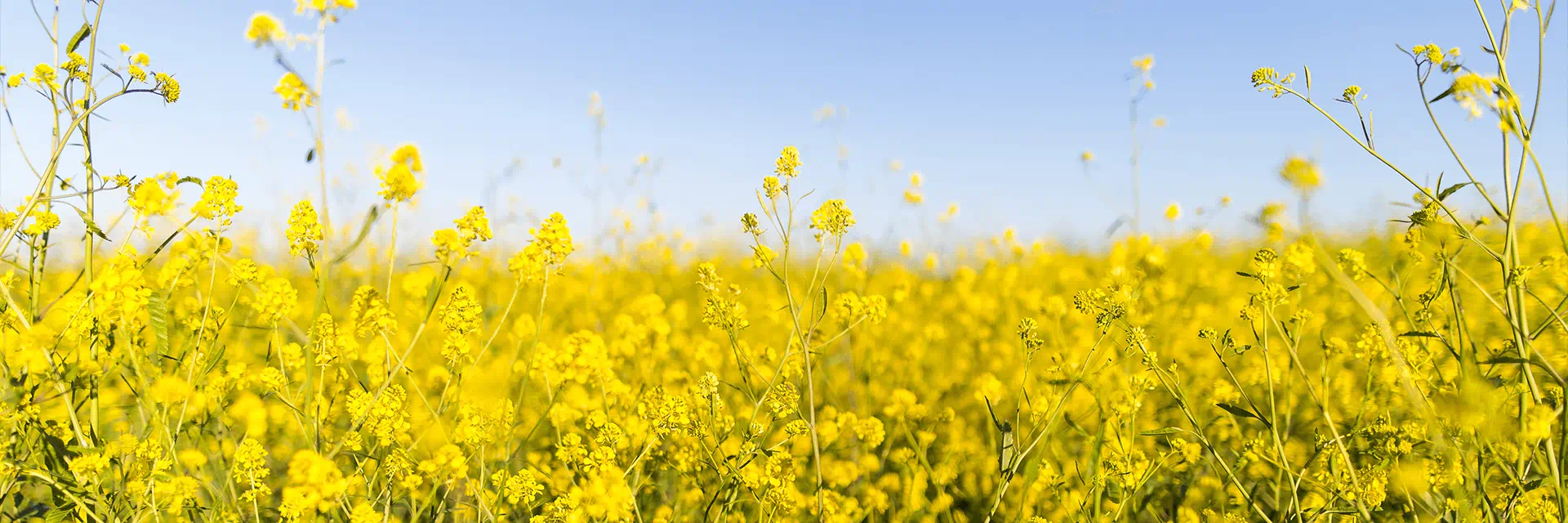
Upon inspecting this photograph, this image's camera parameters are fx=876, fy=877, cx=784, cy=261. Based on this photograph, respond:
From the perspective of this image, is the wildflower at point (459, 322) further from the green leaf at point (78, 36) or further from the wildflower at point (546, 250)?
the green leaf at point (78, 36)

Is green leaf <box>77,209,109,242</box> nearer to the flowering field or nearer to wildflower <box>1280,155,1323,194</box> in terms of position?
the flowering field

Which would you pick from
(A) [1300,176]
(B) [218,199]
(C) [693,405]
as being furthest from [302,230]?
(A) [1300,176]

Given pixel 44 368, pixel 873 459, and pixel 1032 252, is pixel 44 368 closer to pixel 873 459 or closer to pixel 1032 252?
pixel 873 459

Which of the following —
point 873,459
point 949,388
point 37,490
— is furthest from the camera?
point 949,388

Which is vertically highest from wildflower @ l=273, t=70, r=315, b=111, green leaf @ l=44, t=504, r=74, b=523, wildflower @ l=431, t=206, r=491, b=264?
wildflower @ l=273, t=70, r=315, b=111

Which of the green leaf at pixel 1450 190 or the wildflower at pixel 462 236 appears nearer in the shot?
the green leaf at pixel 1450 190

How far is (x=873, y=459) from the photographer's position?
7.53 ft

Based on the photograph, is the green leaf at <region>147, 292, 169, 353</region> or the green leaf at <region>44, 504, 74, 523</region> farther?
the green leaf at <region>147, 292, 169, 353</region>

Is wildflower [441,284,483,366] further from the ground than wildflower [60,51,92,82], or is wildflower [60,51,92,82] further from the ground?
wildflower [60,51,92,82]

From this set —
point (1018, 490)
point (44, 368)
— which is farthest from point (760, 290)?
point (44, 368)

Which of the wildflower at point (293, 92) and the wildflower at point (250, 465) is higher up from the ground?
the wildflower at point (293, 92)

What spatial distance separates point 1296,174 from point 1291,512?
649mm

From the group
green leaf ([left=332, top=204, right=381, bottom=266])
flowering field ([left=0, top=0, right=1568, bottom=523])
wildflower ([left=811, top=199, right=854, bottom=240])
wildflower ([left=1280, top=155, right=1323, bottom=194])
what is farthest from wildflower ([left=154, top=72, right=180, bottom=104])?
wildflower ([left=1280, top=155, right=1323, bottom=194])

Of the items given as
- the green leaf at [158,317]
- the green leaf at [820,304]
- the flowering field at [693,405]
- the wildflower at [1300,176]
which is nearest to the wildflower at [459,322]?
the flowering field at [693,405]
